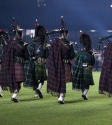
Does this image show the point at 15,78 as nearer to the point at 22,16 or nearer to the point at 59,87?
the point at 59,87

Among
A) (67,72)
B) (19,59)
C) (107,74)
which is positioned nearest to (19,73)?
(19,59)

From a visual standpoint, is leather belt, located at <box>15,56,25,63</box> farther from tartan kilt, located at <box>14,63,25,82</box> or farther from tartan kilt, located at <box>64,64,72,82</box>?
tartan kilt, located at <box>64,64,72,82</box>

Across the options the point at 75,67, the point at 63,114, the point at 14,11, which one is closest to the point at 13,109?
the point at 63,114

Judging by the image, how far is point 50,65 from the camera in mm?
10656

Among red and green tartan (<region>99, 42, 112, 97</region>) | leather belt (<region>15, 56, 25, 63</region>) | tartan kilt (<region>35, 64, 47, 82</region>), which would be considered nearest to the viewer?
red and green tartan (<region>99, 42, 112, 97</region>)

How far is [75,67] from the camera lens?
11.7 m

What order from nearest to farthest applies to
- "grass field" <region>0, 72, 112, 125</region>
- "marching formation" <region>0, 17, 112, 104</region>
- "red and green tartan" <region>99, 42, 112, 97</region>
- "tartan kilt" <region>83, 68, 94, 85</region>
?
"grass field" <region>0, 72, 112, 125</region>, "red and green tartan" <region>99, 42, 112, 97</region>, "marching formation" <region>0, 17, 112, 104</region>, "tartan kilt" <region>83, 68, 94, 85</region>

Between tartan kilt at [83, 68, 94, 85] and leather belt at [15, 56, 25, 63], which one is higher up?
leather belt at [15, 56, 25, 63]

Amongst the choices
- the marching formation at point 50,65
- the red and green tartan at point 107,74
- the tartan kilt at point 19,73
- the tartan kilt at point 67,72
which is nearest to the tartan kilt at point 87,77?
the marching formation at point 50,65

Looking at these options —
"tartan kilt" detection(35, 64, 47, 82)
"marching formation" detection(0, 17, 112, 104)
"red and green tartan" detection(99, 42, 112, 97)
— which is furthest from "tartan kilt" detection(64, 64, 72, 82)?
"tartan kilt" detection(35, 64, 47, 82)

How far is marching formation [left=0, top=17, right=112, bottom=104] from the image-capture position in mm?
10305

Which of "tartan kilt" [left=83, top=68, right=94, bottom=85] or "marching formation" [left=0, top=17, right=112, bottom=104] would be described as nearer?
"marching formation" [left=0, top=17, right=112, bottom=104]

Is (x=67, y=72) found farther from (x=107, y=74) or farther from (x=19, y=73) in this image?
(x=19, y=73)

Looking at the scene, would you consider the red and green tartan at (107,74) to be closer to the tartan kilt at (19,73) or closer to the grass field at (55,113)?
the grass field at (55,113)
